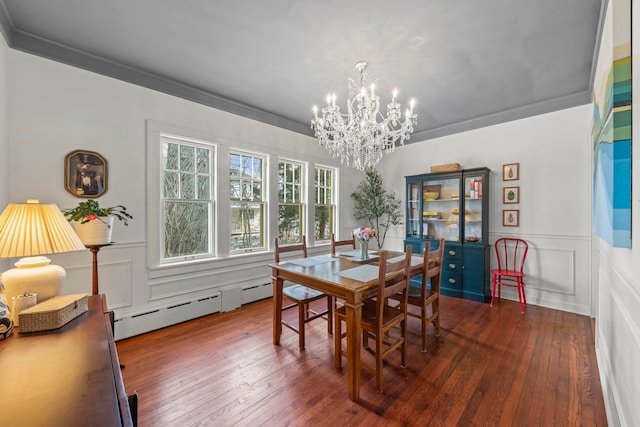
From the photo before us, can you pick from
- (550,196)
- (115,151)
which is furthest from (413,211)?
(115,151)

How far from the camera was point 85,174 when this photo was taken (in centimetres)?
258

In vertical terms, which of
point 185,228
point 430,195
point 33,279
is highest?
point 430,195

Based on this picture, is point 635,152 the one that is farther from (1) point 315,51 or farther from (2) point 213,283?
(2) point 213,283

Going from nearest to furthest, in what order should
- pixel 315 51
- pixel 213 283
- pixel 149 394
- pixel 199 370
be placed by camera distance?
pixel 149 394
pixel 199 370
pixel 315 51
pixel 213 283

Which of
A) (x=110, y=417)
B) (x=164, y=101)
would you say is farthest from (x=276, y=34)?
(x=110, y=417)

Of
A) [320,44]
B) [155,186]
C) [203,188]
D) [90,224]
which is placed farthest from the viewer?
[203,188]

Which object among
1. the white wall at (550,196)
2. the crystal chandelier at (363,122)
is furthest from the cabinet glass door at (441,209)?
the crystal chandelier at (363,122)

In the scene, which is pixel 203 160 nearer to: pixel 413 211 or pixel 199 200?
pixel 199 200

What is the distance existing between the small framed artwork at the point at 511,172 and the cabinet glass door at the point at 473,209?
37cm

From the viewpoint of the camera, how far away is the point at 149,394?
6.38ft

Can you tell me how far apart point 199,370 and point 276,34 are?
9.40 feet

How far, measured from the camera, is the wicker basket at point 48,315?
4.03 ft

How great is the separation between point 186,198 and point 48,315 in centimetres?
219

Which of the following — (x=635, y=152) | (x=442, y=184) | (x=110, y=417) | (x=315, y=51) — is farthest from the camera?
(x=442, y=184)
